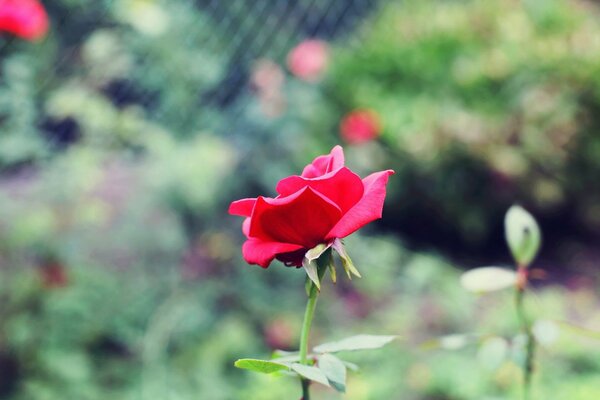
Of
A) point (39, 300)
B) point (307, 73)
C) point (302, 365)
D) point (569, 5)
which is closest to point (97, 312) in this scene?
point (39, 300)

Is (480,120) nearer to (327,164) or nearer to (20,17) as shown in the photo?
(20,17)

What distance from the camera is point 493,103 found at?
8.96 feet

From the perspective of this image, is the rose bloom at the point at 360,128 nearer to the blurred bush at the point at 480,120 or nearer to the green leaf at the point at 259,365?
the blurred bush at the point at 480,120

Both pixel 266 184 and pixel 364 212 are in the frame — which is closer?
pixel 364 212

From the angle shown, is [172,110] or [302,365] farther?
[172,110]

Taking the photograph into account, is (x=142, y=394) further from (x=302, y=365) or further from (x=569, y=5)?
(x=569, y=5)

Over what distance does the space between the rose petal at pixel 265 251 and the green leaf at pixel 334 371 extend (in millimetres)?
66

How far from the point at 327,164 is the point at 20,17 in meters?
1.24

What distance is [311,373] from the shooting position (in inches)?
14.2

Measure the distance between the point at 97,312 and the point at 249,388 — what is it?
42cm

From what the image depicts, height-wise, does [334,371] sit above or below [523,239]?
below

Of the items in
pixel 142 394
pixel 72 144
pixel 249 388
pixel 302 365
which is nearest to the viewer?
pixel 302 365

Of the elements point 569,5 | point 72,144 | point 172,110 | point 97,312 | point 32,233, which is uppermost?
point 569,5

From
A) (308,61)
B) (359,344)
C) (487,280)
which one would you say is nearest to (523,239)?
(487,280)
